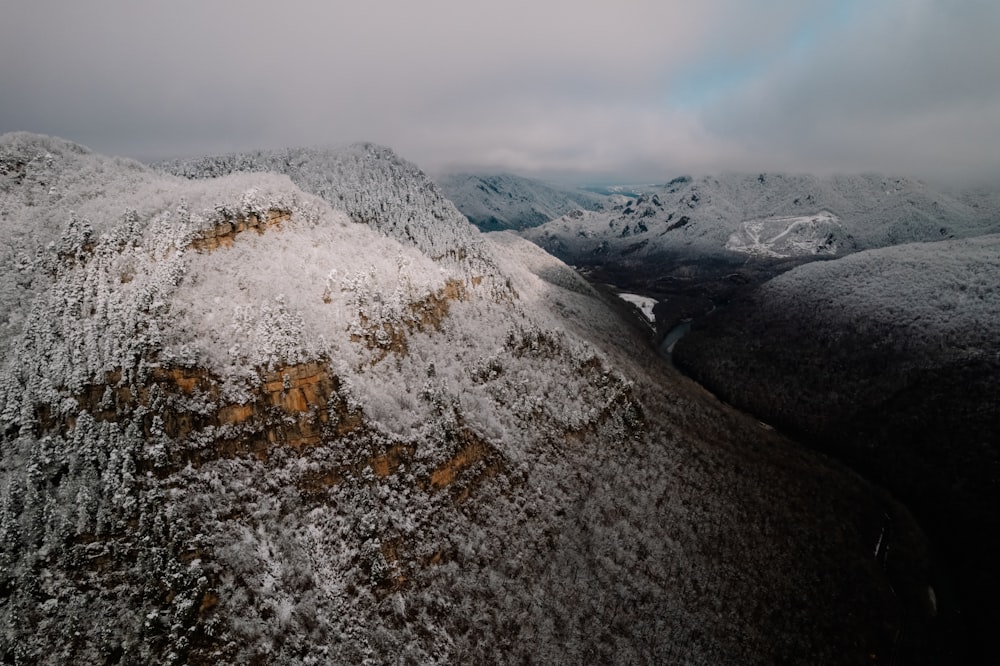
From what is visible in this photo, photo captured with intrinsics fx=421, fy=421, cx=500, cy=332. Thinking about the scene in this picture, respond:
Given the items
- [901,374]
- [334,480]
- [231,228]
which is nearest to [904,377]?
[901,374]

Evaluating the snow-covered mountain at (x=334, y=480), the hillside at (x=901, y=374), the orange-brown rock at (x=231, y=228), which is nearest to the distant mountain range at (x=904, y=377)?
the hillside at (x=901, y=374)

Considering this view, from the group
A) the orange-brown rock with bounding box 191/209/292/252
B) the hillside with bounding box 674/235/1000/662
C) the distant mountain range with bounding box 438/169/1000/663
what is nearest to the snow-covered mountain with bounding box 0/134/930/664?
the orange-brown rock with bounding box 191/209/292/252

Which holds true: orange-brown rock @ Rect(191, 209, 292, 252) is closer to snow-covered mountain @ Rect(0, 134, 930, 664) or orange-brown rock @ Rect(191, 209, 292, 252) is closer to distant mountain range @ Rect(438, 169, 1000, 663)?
snow-covered mountain @ Rect(0, 134, 930, 664)

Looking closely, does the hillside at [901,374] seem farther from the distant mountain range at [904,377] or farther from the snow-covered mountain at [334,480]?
the snow-covered mountain at [334,480]

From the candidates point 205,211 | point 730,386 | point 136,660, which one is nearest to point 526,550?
point 136,660

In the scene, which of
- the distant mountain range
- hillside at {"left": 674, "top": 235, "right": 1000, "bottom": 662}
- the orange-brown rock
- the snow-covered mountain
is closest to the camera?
the snow-covered mountain

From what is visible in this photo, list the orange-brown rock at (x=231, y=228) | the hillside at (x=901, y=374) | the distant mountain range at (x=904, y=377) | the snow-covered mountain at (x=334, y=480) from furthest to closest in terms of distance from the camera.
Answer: the hillside at (x=901, y=374) → the distant mountain range at (x=904, y=377) → the orange-brown rock at (x=231, y=228) → the snow-covered mountain at (x=334, y=480)
